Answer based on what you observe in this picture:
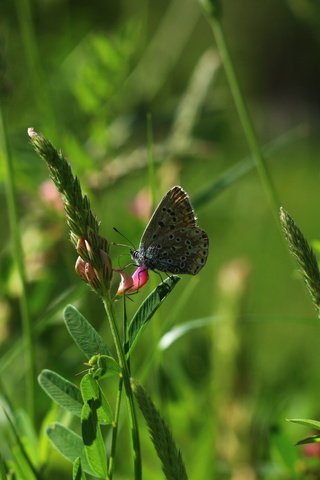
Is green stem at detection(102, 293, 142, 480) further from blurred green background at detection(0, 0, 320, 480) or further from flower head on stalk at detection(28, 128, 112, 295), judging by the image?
blurred green background at detection(0, 0, 320, 480)

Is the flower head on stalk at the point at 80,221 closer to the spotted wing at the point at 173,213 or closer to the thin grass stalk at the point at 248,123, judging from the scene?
the spotted wing at the point at 173,213

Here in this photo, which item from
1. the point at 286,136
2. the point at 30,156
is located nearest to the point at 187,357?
the point at 30,156

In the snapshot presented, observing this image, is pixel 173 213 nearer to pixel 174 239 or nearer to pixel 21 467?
pixel 174 239

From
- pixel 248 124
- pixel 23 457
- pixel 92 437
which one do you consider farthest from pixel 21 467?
pixel 248 124

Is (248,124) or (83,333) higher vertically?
(248,124)

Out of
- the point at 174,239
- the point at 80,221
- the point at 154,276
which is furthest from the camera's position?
the point at 154,276

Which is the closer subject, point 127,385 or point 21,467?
point 127,385

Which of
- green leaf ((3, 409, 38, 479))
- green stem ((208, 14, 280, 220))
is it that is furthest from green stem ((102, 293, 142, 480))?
green stem ((208, 14, 280, 220))
